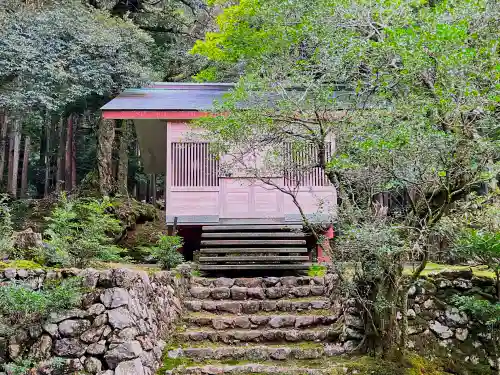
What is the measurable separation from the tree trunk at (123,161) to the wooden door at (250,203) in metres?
5.19

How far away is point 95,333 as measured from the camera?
416 cm

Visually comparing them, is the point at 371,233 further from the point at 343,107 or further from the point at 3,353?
the point at 3,353

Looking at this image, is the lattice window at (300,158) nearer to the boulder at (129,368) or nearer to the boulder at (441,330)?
the boulder at (441,330)

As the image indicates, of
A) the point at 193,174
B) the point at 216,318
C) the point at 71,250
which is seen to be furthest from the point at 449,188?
the point at 193,174

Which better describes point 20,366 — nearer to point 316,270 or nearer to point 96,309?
point 96,309

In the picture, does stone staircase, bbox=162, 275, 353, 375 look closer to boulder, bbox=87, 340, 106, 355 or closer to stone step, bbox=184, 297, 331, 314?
stone step, bbox=184, 297, 331, 314

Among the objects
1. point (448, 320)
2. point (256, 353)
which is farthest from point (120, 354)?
point (448, 320)

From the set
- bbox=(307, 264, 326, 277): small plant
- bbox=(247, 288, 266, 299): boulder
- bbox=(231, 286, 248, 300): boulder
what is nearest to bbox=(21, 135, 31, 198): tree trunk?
bbox=(307, 264, 326, 277): small plant

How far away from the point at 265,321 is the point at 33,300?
277 centimetres

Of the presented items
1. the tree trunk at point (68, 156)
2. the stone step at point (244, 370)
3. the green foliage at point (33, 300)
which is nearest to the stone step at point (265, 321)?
the stone step at point (244, 370)

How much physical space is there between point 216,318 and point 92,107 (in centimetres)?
937

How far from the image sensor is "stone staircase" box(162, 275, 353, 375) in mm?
4859

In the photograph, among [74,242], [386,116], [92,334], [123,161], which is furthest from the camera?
[123,161]

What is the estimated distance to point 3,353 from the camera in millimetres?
4102
